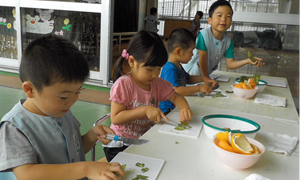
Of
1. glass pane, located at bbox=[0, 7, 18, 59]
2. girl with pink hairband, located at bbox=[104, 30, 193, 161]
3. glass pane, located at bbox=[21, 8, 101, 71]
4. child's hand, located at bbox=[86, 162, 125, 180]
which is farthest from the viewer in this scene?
glass pane, located at bbox=[0, 7, 18, 59]

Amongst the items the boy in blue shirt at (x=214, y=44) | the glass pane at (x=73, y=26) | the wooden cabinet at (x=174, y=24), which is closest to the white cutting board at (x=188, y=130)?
the boy in blue shirt at (x=214, y=44)

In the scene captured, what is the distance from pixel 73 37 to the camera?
Result: 163 inches

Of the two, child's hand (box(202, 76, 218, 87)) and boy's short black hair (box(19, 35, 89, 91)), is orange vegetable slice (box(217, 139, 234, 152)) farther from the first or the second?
child's hand (box(202, 76, 218, 87))

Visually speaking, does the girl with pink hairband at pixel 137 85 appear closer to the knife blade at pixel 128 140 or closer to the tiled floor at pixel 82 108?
the knife blade at pixel 128 140

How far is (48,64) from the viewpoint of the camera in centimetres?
78

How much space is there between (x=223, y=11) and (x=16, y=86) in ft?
10.1

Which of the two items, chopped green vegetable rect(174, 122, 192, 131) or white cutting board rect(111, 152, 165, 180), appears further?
chopped green vegetable rect(174, 122, 192, 131)

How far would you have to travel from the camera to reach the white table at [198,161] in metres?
0.79

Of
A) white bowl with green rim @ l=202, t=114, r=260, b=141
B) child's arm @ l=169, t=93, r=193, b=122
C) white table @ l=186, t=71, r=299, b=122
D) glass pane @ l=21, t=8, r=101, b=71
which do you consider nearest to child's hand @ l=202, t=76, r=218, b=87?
white table @ l=186, t=71, r=299, b=122

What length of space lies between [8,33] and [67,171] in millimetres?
4686

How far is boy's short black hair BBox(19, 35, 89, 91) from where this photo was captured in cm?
78

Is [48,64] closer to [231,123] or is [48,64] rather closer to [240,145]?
[240,145]

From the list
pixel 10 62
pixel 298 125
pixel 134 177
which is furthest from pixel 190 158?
pixel 10 62

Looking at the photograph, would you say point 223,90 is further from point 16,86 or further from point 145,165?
point 16,86
